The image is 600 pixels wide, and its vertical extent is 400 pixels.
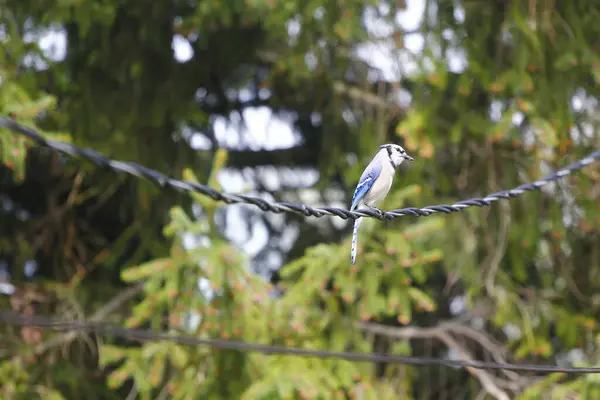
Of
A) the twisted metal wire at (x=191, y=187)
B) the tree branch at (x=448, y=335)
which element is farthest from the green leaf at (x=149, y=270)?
the twisted metal wire at (x=191, y=187)

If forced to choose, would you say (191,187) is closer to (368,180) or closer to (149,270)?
(368,180)

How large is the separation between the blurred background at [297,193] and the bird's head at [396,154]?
2.12 meters

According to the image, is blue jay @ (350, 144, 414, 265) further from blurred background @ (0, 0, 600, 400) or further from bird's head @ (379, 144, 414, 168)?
blurred background @ (0, 0, 600, 400)

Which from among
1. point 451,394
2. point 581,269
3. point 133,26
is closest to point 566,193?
point 581,269

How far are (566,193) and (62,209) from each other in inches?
134

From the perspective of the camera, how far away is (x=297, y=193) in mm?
7391

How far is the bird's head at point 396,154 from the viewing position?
2.75 meters

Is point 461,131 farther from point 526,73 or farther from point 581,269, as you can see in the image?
point 581,269

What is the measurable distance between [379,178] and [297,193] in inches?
179

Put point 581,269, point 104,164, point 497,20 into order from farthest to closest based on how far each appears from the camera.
Result: point 581,269 → point 497,20 → point 104,164

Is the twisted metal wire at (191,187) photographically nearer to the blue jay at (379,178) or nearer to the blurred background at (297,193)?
the blue jay at (379,178)

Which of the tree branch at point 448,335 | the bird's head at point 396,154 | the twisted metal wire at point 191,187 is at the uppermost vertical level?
the bird's head at point 396,154

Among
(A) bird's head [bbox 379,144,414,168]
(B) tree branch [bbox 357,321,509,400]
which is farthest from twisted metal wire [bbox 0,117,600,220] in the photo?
(B) tree branch [bbox 357,321,509,400]

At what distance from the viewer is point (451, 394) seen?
7.28m
